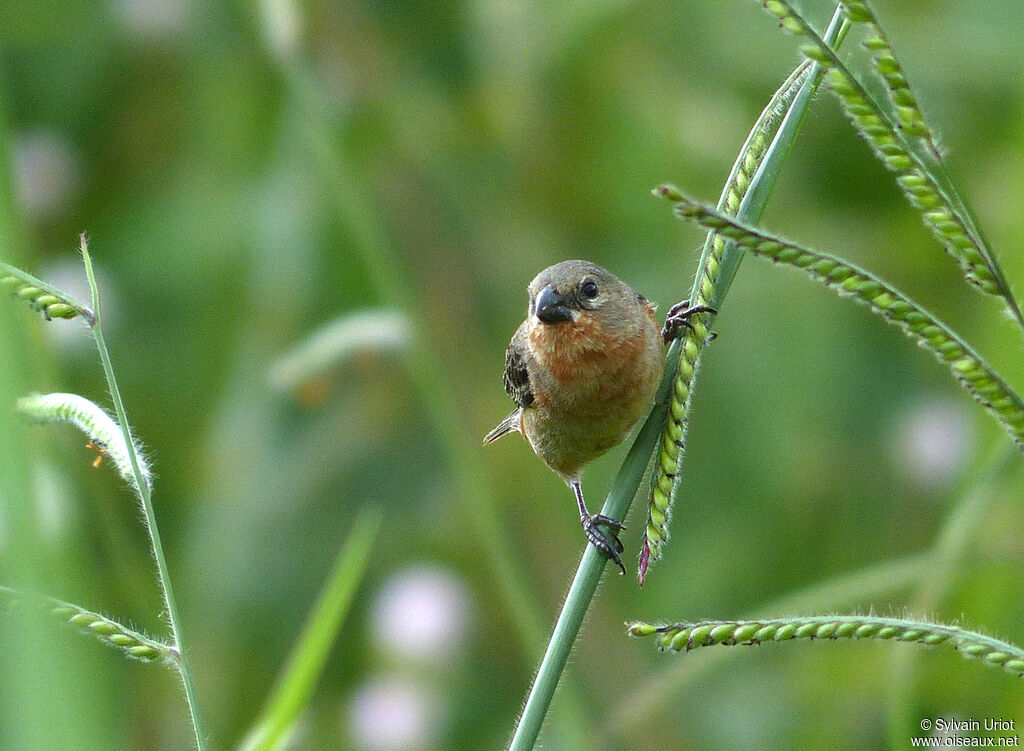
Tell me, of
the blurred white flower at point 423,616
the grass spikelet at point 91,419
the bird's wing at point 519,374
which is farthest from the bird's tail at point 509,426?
the grass spikelet at point 91,419

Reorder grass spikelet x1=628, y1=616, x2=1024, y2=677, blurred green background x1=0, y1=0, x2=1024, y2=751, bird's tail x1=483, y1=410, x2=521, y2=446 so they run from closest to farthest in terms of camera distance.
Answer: grass spikelet x1=628, y1=616, x2=1024, y2=677, bird's tail x1=483, y1=410, x2=521, y2=446, blurred green background x1=0, y1=0, x2=1024, y2=751

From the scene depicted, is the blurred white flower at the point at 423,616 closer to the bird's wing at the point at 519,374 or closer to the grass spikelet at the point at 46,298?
the bird's wing at the point at 519,374

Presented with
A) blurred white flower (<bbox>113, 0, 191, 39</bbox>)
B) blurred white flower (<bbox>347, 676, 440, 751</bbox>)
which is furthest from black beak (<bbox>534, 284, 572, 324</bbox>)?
blurred white flower (<bbox>113, 0, 191, 39</bbox>)

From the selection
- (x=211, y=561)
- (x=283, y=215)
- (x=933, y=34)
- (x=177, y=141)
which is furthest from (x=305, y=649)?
(x=177, y=141)

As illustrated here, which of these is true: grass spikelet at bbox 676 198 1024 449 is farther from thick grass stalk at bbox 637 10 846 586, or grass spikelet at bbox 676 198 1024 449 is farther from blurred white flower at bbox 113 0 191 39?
blurred white flower at bbox 113 0 191 39

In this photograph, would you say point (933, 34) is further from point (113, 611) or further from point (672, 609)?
point (113, 611)

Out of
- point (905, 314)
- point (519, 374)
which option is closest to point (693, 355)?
point (905, 314)
